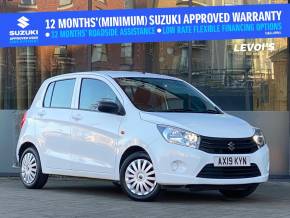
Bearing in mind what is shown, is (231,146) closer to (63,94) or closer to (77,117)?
(77,117)

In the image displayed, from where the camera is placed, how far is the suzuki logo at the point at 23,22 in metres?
13.8

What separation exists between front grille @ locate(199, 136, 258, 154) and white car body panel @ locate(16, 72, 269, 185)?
62 mm

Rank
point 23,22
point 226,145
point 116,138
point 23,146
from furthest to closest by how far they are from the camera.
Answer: point 23,22
point 23,146
point 116,138
point 226,145

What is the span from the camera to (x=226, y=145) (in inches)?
356

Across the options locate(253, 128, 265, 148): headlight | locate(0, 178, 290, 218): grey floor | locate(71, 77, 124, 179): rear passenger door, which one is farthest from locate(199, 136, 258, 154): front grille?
locate(71, 77, 124, 179): rear passenger door

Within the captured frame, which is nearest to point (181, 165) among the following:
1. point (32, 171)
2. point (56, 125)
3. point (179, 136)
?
point (179, 136)

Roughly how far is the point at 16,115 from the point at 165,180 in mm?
5740

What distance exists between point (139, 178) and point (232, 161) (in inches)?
49.3

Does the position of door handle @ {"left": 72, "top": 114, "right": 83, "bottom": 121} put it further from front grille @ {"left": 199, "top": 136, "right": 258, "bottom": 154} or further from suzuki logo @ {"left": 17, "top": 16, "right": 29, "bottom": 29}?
suzuki logo @ {"left": 17, "top": 16, "right": 29, "bottom": 29}

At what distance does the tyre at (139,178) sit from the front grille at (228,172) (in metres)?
0.67

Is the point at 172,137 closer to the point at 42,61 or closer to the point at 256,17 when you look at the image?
the point at 256,17

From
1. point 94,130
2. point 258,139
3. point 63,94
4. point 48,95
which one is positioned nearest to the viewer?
point 258,139

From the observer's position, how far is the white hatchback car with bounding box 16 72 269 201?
8953 mm

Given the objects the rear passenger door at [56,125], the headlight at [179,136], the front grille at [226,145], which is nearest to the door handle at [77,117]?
the rear passenger door at [56,125]
